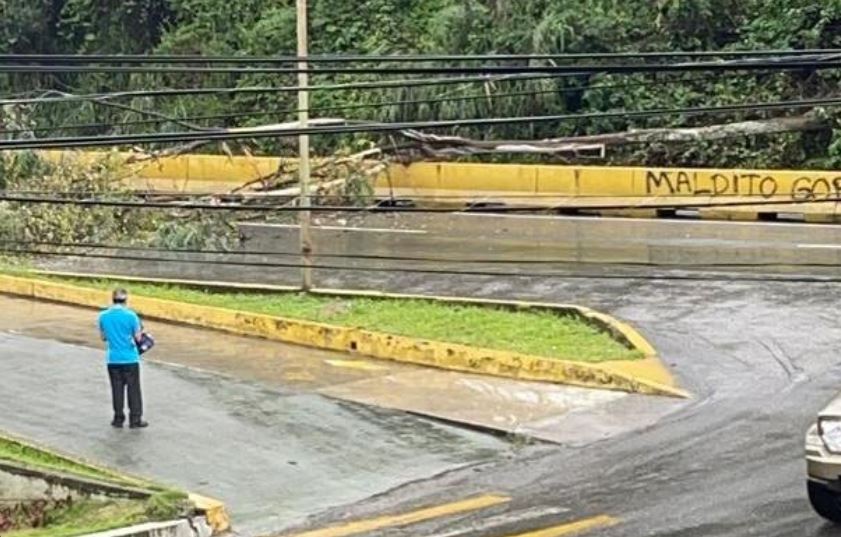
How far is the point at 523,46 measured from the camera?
3512 centimetres

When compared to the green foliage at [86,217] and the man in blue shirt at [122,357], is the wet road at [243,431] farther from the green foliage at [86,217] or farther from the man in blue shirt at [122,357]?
the green foliage at [86,217]

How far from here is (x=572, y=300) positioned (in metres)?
21.3

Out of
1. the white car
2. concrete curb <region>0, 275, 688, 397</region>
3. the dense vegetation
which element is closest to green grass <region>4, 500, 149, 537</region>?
the white car

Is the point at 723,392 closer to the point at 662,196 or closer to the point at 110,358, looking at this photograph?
the point at 110,358

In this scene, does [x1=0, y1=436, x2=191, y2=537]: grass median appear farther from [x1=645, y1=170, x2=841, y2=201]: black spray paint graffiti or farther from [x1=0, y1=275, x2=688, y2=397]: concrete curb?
[x1=645, y1=170, x2=841, y2=201]: black spray paint graffiti

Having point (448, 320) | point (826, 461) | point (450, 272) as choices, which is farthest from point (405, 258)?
A: point (826, 461)

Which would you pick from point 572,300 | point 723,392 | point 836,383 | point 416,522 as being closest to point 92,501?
point 416,522

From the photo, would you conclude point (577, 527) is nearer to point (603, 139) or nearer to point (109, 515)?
point (109, 515)

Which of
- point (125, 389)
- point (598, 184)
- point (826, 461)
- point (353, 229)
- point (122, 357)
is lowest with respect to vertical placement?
point (125, 389)

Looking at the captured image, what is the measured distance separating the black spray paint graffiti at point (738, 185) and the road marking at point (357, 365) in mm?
11555

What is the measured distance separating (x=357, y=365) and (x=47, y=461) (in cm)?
527

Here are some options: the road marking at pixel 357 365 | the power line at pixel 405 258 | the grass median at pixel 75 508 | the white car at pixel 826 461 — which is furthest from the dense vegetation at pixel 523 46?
the white car at pixel 826 461

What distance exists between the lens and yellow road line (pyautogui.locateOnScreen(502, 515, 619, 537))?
36.0 ft

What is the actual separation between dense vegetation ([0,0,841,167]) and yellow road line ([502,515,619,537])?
15017 millimetres
